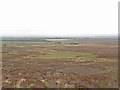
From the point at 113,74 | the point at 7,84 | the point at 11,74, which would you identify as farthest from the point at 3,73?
the point at 113,74

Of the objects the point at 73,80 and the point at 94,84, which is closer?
the point at 94,84

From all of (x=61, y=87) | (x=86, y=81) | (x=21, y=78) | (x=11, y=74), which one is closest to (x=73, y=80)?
(x=86, y=81)

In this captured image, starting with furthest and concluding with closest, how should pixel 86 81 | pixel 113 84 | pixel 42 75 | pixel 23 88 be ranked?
pixel 42 75 < pixel 86 81 < pixel 113 84 < pixel 23 88

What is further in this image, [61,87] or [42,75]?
[42,75]

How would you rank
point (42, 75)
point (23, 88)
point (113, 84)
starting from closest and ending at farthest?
point (23, 88), point (113, 84), point (42, 75)

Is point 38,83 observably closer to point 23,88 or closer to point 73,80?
point 23,88

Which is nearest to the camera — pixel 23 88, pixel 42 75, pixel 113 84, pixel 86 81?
pixel 23 88

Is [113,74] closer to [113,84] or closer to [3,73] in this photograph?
[113,84]

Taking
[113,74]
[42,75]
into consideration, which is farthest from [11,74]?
[113,74]
